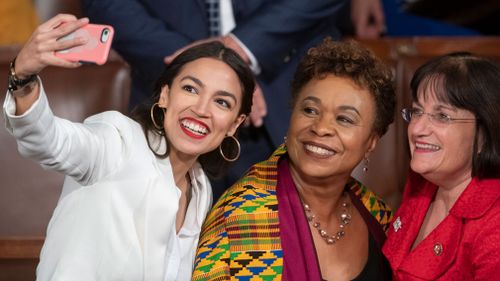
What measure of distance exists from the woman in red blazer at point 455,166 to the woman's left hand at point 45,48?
0.86m

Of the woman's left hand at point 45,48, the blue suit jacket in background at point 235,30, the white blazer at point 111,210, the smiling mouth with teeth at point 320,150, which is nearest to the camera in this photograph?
the woman's left hand at point 45,48

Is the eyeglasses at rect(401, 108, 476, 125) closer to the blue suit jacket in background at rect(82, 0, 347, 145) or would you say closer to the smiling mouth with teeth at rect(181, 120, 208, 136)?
the smiling mouth with teeth at rect(181, 120, 208, 136)

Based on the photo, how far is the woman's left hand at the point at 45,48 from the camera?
1689mm

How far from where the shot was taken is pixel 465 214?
2.09 metres

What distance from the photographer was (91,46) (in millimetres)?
1732

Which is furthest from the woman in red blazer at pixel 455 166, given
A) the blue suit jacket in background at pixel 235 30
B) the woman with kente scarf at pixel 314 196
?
the blue suit jacket in background at pixel 235 30

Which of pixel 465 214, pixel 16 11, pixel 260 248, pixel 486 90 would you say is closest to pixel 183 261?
pixel 260 248

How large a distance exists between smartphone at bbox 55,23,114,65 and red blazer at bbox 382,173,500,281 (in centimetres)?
89

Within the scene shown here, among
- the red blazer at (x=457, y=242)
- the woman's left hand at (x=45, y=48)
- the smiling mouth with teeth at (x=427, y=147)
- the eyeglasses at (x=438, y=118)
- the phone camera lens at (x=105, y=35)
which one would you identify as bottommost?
the red blazer at (x=457, y=242)

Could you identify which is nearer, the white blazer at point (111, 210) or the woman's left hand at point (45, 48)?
the woman's left hand at point (45, 48)

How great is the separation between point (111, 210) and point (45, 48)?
44cm

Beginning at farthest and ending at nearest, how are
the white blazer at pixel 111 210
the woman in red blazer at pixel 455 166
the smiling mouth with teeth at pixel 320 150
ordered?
1. the smiling mouth with teeth at pixel 320 150
2. the woman in red blazer at pixel 455 166
3. the white blazer at pixel 111 210

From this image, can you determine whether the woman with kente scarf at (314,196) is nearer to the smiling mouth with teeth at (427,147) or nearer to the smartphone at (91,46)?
the smiling mouth with teeth at (427,147)

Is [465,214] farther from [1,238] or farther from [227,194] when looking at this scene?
[1,238]
